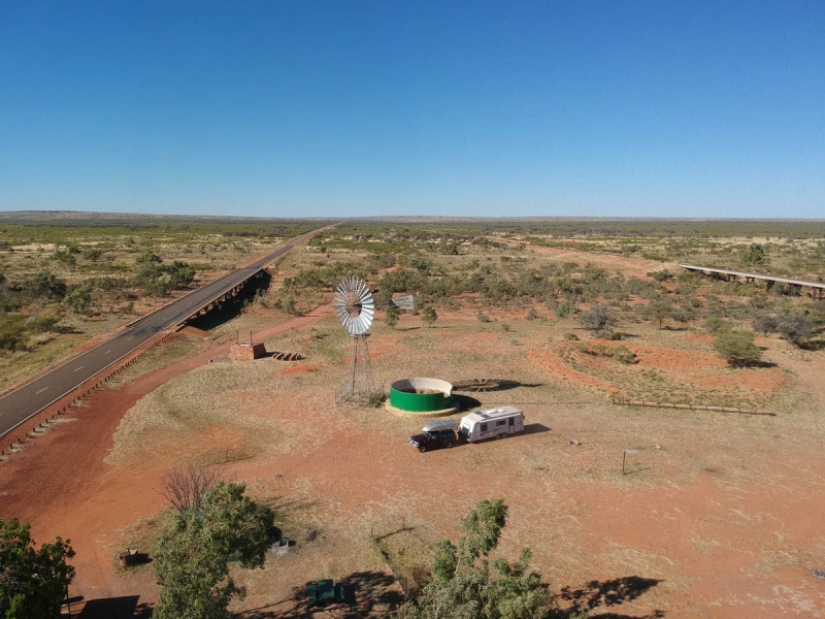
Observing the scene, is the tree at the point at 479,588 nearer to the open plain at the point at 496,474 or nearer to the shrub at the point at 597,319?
the open plain at the point at 496,474

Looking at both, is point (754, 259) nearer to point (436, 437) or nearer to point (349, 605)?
point (436, 437)

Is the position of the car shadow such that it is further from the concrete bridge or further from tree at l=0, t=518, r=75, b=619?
the concrete bridge

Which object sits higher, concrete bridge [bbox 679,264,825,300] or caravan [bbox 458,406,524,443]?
concrete bridge [bbox 679,264,825,300]

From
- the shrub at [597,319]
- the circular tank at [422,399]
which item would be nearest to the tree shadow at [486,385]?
the circular tank at [422,399]

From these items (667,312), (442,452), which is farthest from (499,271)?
(442,452)

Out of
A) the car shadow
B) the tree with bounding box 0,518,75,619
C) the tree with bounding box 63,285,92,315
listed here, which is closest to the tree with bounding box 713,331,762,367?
the car shadow

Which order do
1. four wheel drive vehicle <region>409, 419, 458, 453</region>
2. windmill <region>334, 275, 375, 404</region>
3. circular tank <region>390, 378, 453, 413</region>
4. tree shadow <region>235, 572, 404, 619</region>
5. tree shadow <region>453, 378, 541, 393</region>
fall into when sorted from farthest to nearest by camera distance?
1. tree shadow <region>453, 378, 541, 393</region>
2. windmill <region>334, 275, 375, 404</region>
3. circular tank <region>390, 378, 453, 413</region>
4. four wheel drive vehicle <region>409, 419, 458, 453</region>
5. tree shadow <region>235, 572, 404, 619</region>
